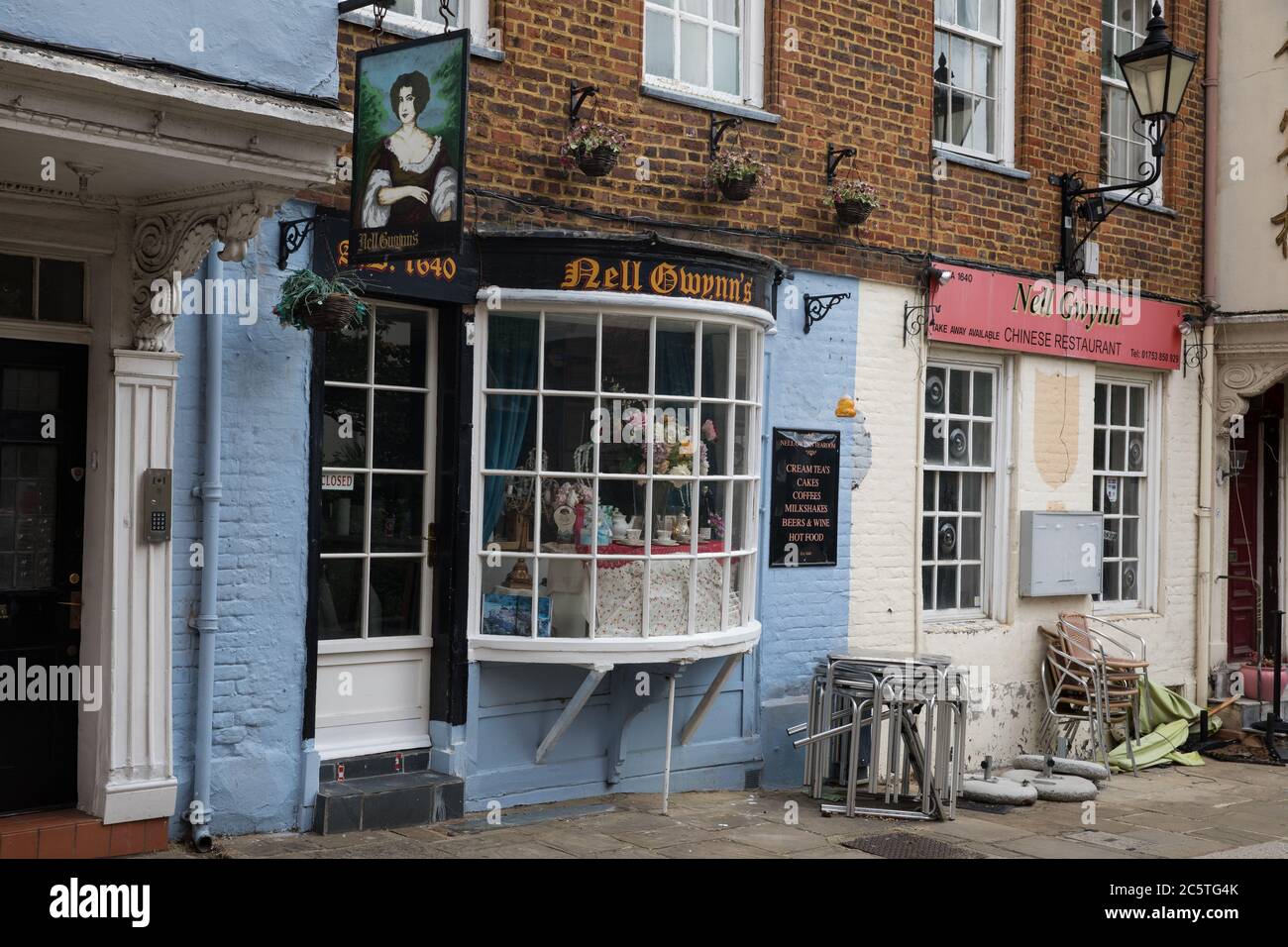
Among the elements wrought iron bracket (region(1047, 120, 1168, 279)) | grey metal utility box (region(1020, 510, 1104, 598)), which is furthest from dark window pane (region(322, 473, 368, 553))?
wrought iron bracket (region(1047, 120, 1168, 279))

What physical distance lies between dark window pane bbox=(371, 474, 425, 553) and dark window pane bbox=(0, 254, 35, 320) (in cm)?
200

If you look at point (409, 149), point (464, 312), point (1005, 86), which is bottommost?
point (464, 312)

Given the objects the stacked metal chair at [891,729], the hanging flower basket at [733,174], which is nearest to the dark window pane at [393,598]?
the stacked metal chair at [891,729]

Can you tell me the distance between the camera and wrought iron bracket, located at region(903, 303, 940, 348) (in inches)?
402

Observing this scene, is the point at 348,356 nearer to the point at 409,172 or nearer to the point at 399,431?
the point at 399,431

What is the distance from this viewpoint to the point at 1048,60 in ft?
36.9

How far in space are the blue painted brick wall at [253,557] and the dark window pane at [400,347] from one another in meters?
0.61

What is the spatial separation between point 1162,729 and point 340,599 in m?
7.26

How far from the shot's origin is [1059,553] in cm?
1123

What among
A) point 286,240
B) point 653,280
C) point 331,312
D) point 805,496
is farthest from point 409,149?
point 805,496

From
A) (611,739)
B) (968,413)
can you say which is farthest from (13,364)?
(968,413)

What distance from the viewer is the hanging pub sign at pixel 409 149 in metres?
6.33

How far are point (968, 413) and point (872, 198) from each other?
2.10 m

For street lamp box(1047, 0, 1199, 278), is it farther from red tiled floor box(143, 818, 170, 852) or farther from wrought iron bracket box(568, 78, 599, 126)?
red tiled floor box(143, 818, 170, 852)
